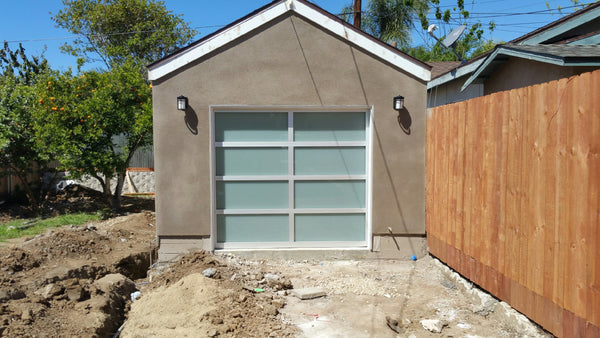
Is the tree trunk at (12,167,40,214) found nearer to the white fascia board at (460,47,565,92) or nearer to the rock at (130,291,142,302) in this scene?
the rock at (130,291,142,302)

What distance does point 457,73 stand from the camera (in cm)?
992

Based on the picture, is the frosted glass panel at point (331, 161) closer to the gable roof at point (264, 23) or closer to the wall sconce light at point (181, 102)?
the gable roof at point (264, 23)

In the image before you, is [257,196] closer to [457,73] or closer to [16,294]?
[16,294]

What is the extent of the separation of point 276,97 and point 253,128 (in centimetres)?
64

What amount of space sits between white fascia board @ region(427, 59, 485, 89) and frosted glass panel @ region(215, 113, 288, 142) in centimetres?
429

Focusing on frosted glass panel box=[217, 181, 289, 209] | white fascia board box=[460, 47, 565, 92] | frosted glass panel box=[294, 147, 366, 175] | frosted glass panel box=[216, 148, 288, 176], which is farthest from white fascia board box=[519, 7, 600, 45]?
frosted glass panel box=[217, 181, 289, 209]

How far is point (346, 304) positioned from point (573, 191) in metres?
2.86

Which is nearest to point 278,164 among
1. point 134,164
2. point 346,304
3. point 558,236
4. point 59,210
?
point 346,304

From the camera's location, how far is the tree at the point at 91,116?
10.6 meters

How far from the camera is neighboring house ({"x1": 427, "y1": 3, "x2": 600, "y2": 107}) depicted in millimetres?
5690

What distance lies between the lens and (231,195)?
7.29m

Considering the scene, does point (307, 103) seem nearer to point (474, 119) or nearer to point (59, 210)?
point (474, 119)

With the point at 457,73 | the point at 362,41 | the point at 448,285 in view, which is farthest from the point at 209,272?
the point at 457,73

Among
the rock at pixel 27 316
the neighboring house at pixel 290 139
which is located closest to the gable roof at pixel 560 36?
the neighboring house at pixel 290 139
